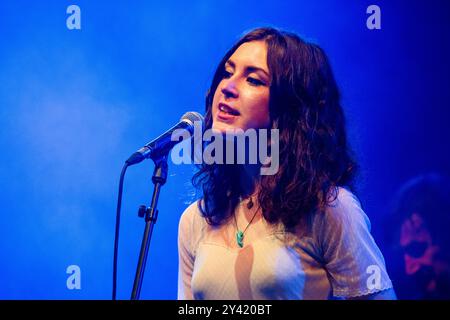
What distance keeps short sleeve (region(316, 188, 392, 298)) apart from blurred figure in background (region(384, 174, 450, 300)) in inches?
30.1

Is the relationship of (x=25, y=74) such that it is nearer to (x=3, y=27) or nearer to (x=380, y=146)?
(x=3, y=27)

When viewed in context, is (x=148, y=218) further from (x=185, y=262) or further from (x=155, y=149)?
(x=185, y=262)

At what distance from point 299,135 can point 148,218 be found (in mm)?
545

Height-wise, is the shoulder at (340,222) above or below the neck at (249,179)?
below

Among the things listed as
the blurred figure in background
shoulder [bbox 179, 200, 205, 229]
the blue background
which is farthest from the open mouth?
the blurred figure in background

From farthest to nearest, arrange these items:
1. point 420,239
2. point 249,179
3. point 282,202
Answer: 1. point 420,239
2. point 249,179
3. point 282,202

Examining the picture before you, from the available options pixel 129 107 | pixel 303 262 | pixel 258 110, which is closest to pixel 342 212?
pixel 303 262

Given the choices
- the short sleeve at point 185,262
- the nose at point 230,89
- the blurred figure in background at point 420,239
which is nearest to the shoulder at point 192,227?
the short sleeve at point 185,262

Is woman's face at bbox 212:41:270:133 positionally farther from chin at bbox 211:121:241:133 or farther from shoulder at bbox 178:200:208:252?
shoulder at bbox 178:200:208:252

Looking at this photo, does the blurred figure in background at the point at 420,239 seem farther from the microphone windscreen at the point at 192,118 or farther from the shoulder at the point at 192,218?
the microphone windscreen at the point at 192,118

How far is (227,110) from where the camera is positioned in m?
1.63

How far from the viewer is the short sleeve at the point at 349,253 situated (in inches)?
56.5

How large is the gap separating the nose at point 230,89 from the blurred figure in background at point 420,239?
96 centimetres
